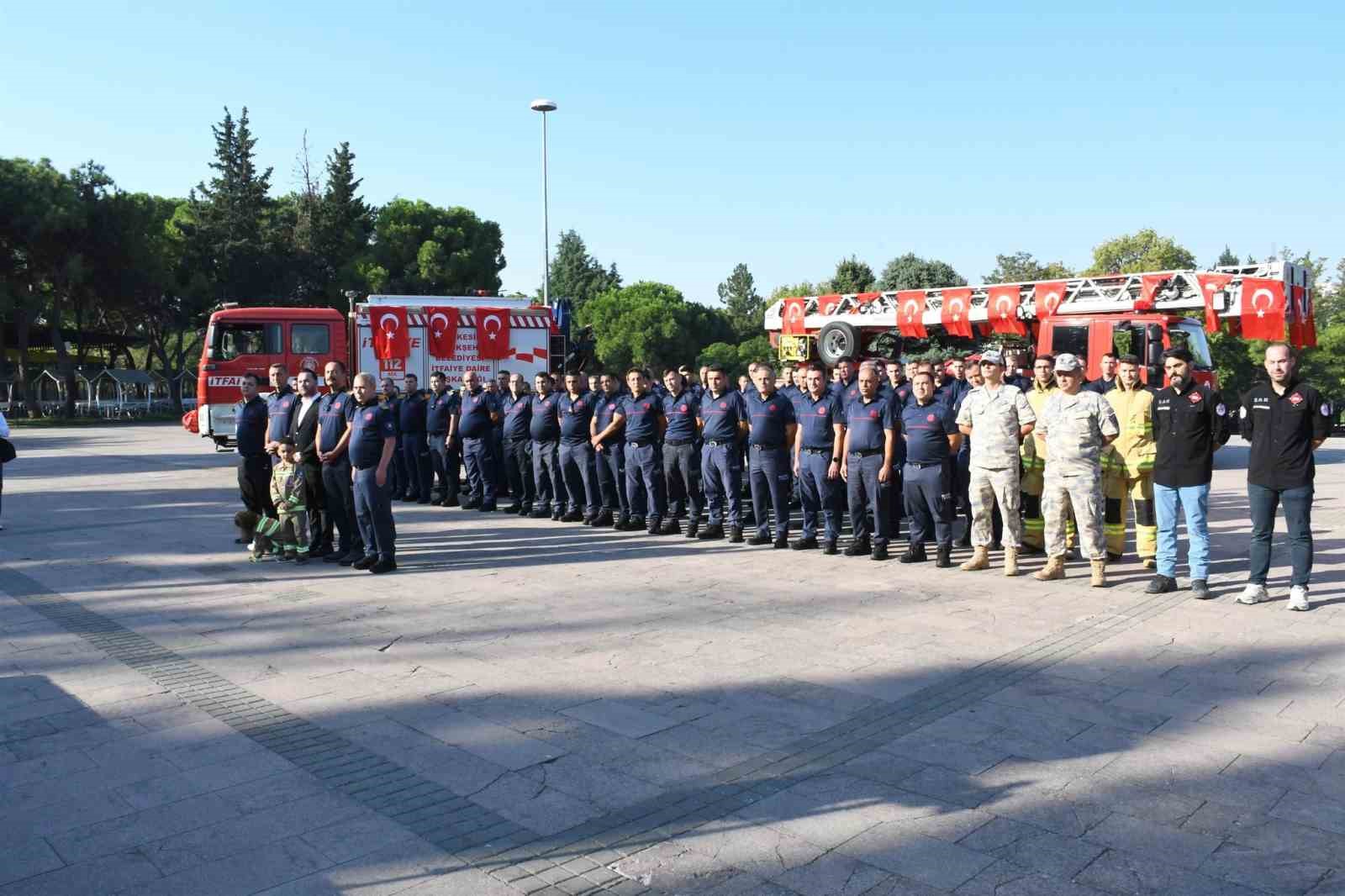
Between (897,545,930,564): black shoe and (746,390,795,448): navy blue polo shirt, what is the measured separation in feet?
5.38

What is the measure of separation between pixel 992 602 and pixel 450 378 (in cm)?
1316

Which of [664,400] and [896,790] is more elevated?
[664,400]

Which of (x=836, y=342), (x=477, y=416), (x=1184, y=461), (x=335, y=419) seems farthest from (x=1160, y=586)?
(x=836, y=342)

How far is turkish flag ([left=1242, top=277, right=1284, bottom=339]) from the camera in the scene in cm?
1330

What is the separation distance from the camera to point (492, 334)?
18906 millimetres

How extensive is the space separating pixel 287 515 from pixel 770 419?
4.58m

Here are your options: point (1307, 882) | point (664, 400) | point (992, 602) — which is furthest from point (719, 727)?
point (664, 400)

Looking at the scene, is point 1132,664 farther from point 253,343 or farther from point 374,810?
point 253,343

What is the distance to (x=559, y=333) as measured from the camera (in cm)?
1959

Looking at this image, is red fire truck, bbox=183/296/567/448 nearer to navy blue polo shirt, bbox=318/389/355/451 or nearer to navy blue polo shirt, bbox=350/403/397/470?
navy blue polo shirt, bbox=318/389/355/451

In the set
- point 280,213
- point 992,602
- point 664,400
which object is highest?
point 280,213

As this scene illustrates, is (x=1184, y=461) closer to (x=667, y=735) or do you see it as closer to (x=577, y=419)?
(x=667, y=735)

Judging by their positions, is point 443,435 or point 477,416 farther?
point 443,435

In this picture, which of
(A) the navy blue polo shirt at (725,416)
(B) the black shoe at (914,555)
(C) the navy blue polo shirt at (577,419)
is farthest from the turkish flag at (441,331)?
(B) the black shoe at (914,555)
